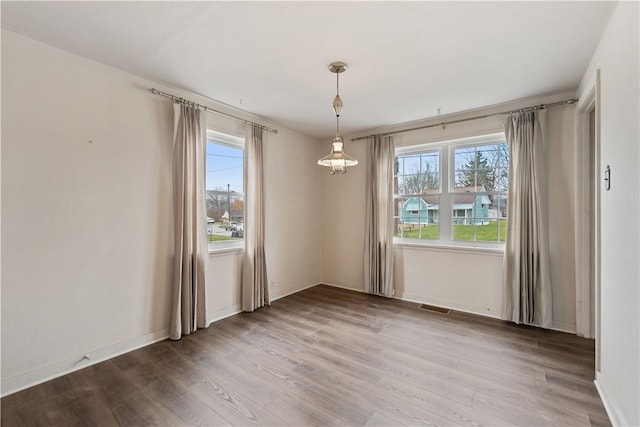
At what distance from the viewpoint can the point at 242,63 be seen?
8.27 ft

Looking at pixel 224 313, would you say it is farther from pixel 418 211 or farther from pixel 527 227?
pixel 527 227

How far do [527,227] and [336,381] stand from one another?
2.74m

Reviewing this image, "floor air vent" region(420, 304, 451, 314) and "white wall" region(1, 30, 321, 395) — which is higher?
"white wall" region(1, 30, 321, 395)

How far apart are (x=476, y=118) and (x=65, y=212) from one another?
4505 mm

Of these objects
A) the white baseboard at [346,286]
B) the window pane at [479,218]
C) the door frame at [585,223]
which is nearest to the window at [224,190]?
the white baseboard at [346,286]

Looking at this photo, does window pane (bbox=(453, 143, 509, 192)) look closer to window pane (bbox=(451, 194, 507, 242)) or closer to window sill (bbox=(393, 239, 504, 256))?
window pane (bbox=(451, 194, 507, 242))

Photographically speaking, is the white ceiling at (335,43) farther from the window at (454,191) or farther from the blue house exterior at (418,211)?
the blue house exterior at (418,211)

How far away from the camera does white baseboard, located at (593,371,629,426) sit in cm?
168

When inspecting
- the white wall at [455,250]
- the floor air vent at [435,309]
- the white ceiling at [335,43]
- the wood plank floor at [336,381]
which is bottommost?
the wood plank floor at [336,381]

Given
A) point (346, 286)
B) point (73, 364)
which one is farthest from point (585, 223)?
point (73, 364)

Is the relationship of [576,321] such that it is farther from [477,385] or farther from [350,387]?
[350,387]

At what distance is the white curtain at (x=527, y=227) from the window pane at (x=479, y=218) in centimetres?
25

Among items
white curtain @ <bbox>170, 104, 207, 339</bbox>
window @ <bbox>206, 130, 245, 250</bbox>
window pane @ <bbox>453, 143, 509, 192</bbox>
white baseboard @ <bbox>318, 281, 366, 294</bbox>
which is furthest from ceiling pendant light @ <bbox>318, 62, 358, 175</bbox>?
white baseboard @ <bbox>318, 281, 366, 294</bbox>

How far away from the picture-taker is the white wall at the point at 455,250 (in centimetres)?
312
